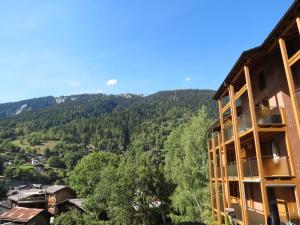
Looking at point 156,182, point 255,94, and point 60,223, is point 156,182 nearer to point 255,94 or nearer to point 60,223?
point 60,223

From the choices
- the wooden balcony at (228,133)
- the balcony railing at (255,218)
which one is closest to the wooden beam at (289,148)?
the balcony railing at (255,218)

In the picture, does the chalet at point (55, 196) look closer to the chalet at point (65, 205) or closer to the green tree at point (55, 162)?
the chalet at point (65, 205)

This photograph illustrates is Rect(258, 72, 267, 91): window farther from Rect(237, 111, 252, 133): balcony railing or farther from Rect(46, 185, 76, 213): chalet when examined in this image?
Rect(46, 185, 76, 213): chalet

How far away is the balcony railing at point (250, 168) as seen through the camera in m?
16.0

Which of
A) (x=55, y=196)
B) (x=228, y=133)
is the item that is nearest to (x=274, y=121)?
(x=228, y=133)

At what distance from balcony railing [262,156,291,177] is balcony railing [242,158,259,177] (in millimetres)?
754

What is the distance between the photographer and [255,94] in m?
19.7

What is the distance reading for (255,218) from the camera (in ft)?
52.1

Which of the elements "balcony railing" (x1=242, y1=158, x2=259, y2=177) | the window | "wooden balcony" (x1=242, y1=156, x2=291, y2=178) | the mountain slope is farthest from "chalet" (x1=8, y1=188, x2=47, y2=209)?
the mountain slope

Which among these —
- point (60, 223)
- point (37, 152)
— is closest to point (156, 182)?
point (60, 223)

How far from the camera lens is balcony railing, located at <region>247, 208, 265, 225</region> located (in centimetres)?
1503

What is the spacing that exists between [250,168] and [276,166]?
1.87 m

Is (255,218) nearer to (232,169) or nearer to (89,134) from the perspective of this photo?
(232,169)

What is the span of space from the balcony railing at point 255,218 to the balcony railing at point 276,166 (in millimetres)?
2290
